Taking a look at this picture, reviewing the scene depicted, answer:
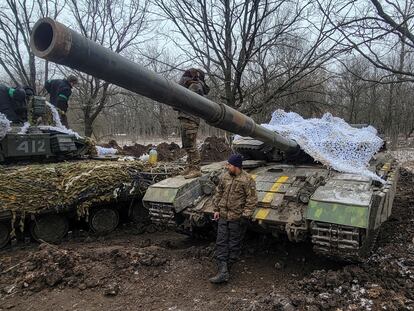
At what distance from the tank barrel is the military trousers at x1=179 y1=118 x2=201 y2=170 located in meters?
2.20

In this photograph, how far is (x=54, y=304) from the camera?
4875 millimetres

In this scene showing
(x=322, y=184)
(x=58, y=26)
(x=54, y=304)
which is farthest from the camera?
(x=322, y=184)

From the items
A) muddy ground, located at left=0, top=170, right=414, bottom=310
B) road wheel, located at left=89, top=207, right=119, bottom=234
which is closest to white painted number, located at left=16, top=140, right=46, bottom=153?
road wheel, located at left=89, top=207, right=119, bottom=234

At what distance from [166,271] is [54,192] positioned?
2.66m

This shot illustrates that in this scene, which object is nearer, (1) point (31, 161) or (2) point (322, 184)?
(2) point (322, 184)

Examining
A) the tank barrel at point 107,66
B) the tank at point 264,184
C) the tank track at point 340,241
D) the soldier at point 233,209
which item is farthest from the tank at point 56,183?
the tank track at point 340,241

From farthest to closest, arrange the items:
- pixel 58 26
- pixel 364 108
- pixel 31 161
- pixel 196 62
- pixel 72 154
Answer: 1. pixel 364 108
2. pixel 196 62
3. pixel 72 154
4. pixel 31 161
5. pixel 58 26

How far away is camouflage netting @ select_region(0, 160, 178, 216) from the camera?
692 centimetres

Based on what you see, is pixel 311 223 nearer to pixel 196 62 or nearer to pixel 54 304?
pixel 54 304

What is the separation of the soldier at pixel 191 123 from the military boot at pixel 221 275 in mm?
1846

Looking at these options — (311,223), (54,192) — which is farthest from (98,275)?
(311,223)

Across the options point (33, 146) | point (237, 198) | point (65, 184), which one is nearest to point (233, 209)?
point (237, 198)

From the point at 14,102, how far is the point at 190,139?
3.57m

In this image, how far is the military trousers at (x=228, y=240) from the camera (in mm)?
5570
